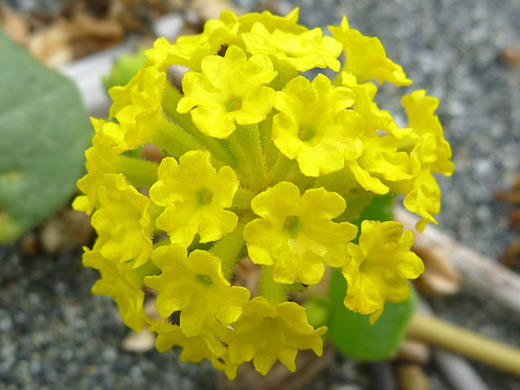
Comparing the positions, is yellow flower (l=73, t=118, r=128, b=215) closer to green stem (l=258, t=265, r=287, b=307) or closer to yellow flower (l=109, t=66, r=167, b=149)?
yellow flower (l=109, t=66, r=167, b=149)

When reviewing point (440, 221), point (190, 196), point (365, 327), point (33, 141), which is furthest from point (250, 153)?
point (440, 221)

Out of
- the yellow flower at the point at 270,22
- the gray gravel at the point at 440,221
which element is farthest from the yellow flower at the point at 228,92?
the gray gravel at the point at 440,221

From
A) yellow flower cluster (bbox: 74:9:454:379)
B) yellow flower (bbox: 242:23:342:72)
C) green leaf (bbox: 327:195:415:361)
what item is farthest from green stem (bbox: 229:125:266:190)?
green leaf (bbox: 327:195:415:361)

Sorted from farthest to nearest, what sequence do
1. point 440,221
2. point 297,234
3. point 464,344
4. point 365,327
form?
point 440,221
point 464,344
point 365,327
point 297,234

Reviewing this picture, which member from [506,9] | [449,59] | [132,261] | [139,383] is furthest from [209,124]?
[506,9]

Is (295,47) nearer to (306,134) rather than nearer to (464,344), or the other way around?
(306,134)

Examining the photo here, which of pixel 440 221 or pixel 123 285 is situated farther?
pixel 440 221

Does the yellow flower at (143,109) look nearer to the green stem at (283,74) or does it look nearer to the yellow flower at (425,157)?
the green stem at (283,74)
